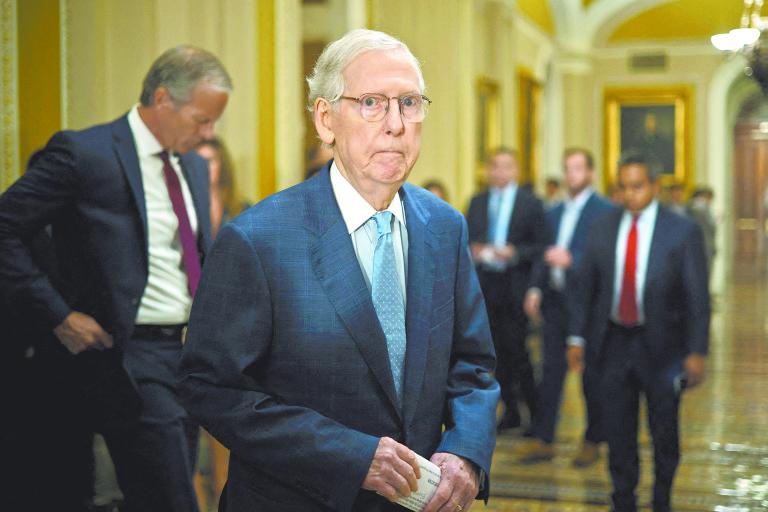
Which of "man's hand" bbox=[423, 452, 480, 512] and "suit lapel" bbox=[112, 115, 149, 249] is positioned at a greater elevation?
"suit lapel" bbox=[112, 115, 149, 249]

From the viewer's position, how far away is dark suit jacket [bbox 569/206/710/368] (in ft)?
13.9

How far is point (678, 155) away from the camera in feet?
63.3

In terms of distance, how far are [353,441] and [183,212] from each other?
1.34m

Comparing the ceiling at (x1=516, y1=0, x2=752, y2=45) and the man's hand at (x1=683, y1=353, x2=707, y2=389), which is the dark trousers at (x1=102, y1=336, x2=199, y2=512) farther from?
the ceiling at (x1=516, y1=0, x2=752, y2=45)

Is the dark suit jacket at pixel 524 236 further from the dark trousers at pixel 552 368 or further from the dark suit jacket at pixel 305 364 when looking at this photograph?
the dark suit jacket at pixel 305 364

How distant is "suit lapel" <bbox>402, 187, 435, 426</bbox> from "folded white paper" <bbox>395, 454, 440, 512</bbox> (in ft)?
0.30

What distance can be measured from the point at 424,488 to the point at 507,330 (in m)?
4.73

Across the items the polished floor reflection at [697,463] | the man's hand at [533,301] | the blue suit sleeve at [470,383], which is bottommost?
the polished floor reflection at [697,463]

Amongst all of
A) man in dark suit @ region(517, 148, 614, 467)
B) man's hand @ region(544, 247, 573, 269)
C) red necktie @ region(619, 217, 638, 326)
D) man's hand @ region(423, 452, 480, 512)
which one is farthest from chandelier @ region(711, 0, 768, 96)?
A: man's hand @ region(423, 452, 480, 512)

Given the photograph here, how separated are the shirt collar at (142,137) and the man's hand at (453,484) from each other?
143cm

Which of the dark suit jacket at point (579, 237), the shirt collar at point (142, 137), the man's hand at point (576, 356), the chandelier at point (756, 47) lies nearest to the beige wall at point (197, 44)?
the shirt collar at point (142, 137)

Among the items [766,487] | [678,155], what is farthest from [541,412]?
[678,155]

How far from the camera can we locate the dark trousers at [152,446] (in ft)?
8.77

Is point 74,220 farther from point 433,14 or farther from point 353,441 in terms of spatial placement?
point 433,14
